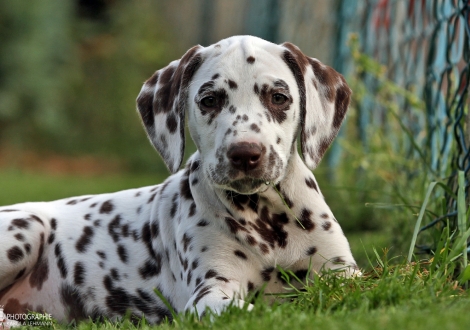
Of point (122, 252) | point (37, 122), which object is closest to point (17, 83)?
point (37, 122)

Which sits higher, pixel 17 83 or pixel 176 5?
pixel 176 5

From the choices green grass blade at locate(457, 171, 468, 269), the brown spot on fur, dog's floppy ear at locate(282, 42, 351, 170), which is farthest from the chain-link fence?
the brown spot on fur

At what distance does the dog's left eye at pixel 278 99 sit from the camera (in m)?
3.92

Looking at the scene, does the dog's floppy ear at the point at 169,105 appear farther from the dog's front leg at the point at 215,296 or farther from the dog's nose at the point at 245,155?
the dog's front leg at the point at 215,296

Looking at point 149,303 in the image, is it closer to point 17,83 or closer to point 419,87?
point 419,87

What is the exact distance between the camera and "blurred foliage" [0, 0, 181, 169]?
54.3 feet

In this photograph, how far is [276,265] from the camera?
380cm

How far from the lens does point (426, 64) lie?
605 centimetres

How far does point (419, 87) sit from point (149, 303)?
4.05 metres

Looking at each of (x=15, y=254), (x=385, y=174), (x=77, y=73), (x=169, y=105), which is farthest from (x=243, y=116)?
(x=77, y=73)

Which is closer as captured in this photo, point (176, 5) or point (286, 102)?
point (286, 102)

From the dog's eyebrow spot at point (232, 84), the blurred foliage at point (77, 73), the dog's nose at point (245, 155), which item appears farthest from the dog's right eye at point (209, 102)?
the blurred foliage at point (77, 73)

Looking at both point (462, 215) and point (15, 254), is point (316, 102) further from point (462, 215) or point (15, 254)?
point (15, 254)

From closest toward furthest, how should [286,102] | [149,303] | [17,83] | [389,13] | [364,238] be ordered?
[286,102] → [149,303] → [364,238] → [389,13] → [17,83]
